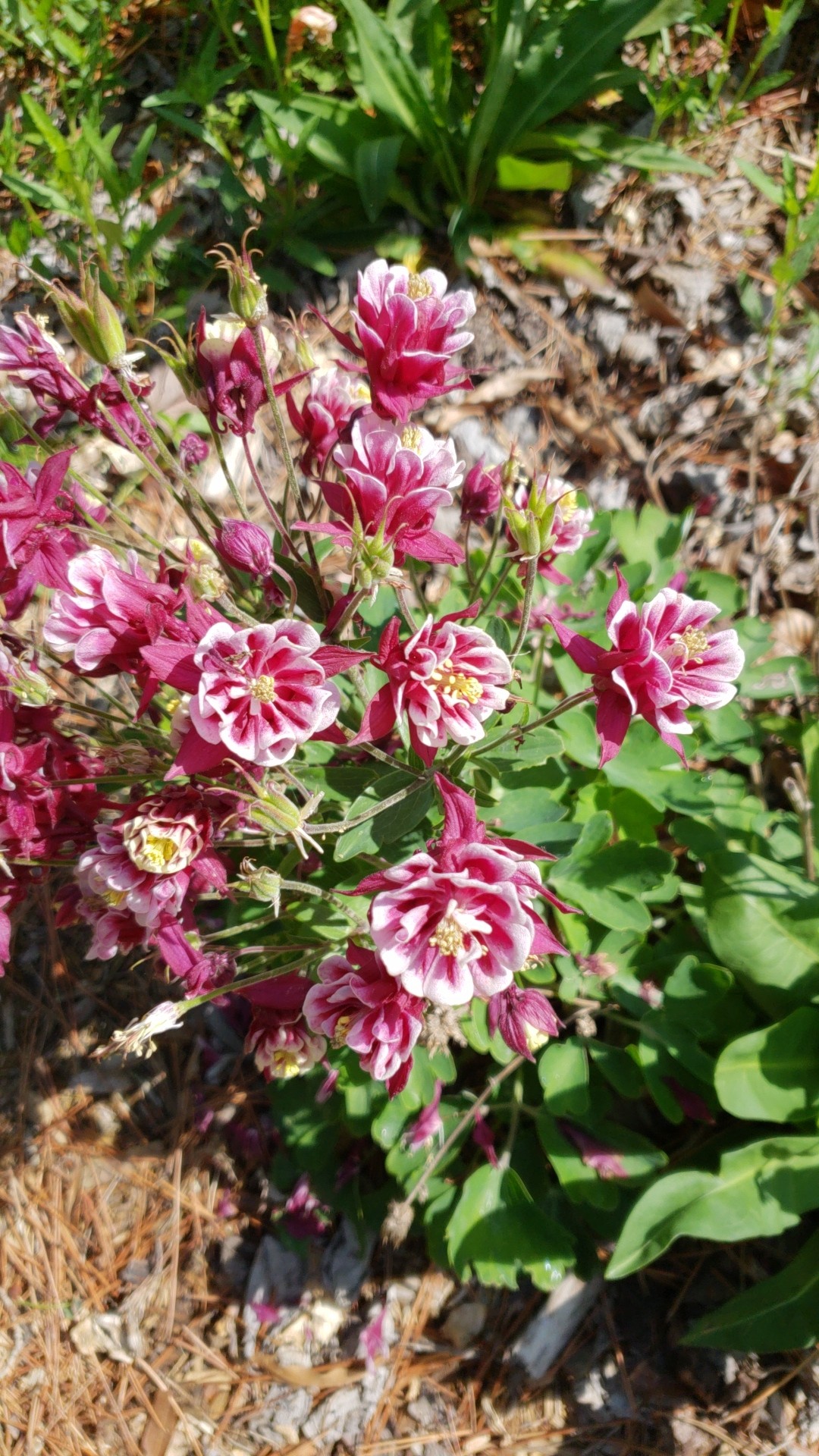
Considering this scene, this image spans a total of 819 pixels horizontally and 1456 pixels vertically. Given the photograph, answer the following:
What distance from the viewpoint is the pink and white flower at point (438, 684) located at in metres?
1.50

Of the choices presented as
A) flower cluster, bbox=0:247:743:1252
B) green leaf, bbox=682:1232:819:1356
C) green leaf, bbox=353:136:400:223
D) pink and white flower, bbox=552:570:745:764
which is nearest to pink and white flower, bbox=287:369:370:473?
flower cluster, bbox=0:247:743:1252

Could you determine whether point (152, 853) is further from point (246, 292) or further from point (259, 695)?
point (246, 292)

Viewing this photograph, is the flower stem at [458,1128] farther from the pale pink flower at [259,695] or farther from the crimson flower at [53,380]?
the crimson flower at [53,380]

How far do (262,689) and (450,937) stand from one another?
19.2 inches

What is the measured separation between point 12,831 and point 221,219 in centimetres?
291

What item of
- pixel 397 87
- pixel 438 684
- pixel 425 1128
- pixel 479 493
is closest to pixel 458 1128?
pixel 425 1128

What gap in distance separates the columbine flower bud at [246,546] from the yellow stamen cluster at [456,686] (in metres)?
0.39

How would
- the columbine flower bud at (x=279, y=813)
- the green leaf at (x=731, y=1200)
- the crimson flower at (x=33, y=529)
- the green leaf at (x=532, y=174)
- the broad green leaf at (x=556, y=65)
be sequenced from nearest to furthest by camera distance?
the columbine flower bud at (x=279, y=813) < the crimson flower at (x=33, y=529) < the green leaf at (x=731, y=1200) < the broad green leaf at (x=556, y=65) < the green leaf at (x=532, y=174)

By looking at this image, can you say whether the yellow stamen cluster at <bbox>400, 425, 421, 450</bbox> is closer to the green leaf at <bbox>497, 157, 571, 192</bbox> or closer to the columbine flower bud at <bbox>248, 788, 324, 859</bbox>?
the columbine flower bud at <bbox>248, 788, 324, 859</bbox>

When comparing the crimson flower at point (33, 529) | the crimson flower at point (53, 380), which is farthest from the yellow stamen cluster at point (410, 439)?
the crimson flower at point (33, 529)

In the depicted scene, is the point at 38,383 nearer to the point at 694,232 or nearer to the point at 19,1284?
the point at 19,1284

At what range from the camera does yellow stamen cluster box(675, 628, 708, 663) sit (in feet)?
5.31

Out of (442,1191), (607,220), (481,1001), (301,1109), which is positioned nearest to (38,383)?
(481,1001)

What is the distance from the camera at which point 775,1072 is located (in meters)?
2.35
